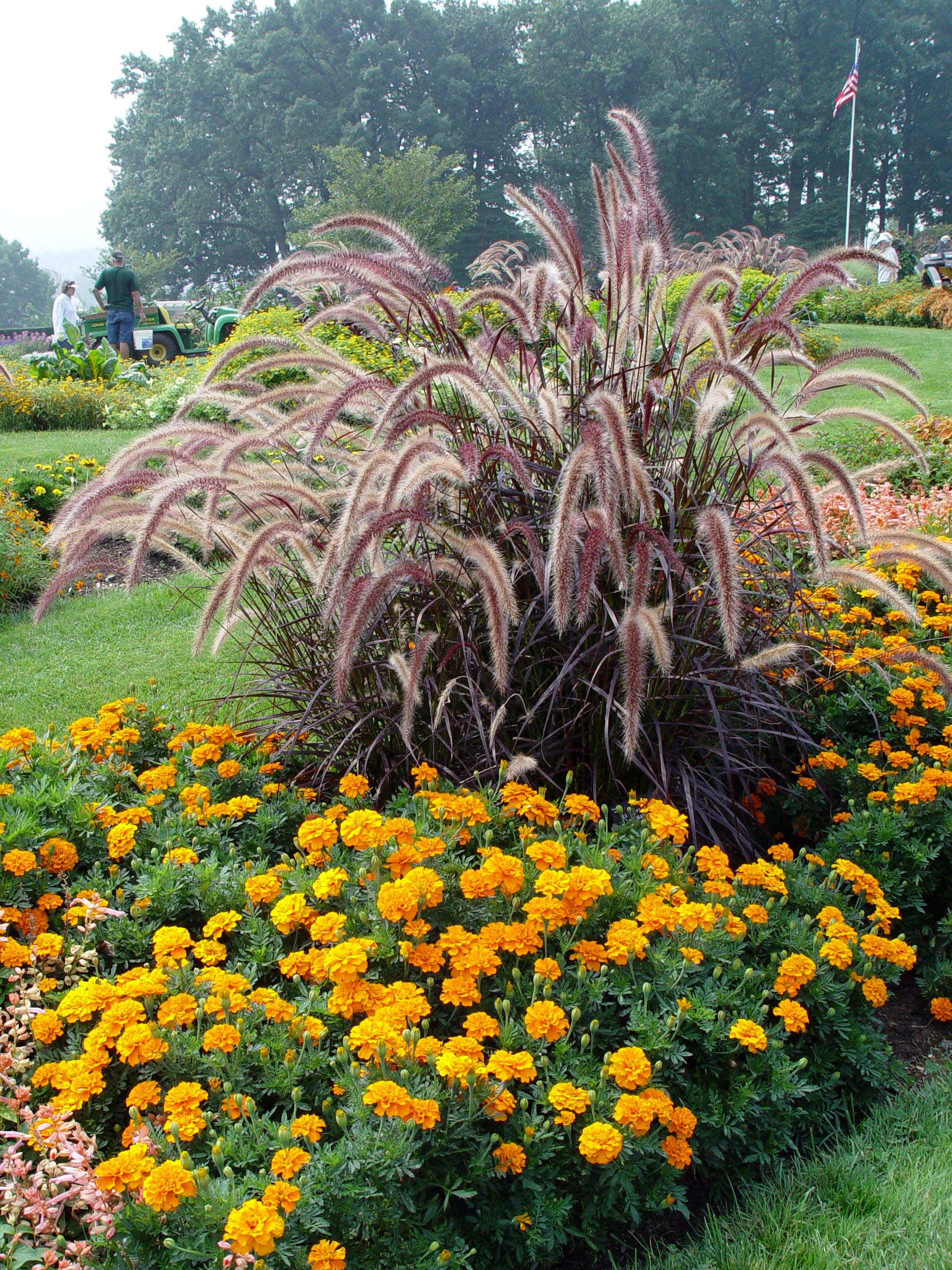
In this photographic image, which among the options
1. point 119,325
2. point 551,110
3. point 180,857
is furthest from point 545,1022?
point 551,110

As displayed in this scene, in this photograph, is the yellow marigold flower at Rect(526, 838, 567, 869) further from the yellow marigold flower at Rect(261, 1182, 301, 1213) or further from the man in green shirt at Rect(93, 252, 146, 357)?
the man in green shirt at Rect(93, 252, 146, 357)

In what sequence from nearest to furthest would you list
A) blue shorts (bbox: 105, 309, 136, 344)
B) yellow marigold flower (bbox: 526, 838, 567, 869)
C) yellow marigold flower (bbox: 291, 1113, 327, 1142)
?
1. yellow marigold flower (bbox: 291, 1113, 327, 1142)
2. yellow marigold flower (bbox: 526, 838, 567, 869)
3. blue shorts (bbox: 105, 309, 136, 344)

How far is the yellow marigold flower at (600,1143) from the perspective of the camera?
1.46 m

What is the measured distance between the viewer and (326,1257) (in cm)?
136

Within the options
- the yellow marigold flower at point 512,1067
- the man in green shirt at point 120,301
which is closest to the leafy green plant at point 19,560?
the yellow marigold flower at point 512,1067

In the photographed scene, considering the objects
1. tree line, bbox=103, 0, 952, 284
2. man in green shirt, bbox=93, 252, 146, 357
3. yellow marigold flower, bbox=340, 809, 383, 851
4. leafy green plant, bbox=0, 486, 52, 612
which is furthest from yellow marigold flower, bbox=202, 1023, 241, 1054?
tree line, bbox=103, 0, 952, 284

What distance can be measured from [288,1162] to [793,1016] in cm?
100

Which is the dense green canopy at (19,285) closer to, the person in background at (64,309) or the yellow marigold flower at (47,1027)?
the person in background at (64,309)

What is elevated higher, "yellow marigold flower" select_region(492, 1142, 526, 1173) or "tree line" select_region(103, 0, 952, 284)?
"tree line" select_region(103, 0, 952, 284)

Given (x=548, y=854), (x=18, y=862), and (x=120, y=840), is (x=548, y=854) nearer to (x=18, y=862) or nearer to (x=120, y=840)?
(x=120, y=840)

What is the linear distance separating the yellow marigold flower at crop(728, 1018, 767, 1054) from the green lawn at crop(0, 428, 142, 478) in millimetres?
7317

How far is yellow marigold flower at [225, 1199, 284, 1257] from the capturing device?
1287mm

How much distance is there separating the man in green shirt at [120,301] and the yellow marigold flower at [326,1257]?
1454cm

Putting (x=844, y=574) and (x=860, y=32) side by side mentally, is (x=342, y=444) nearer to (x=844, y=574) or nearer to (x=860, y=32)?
(x=844, y=574)
